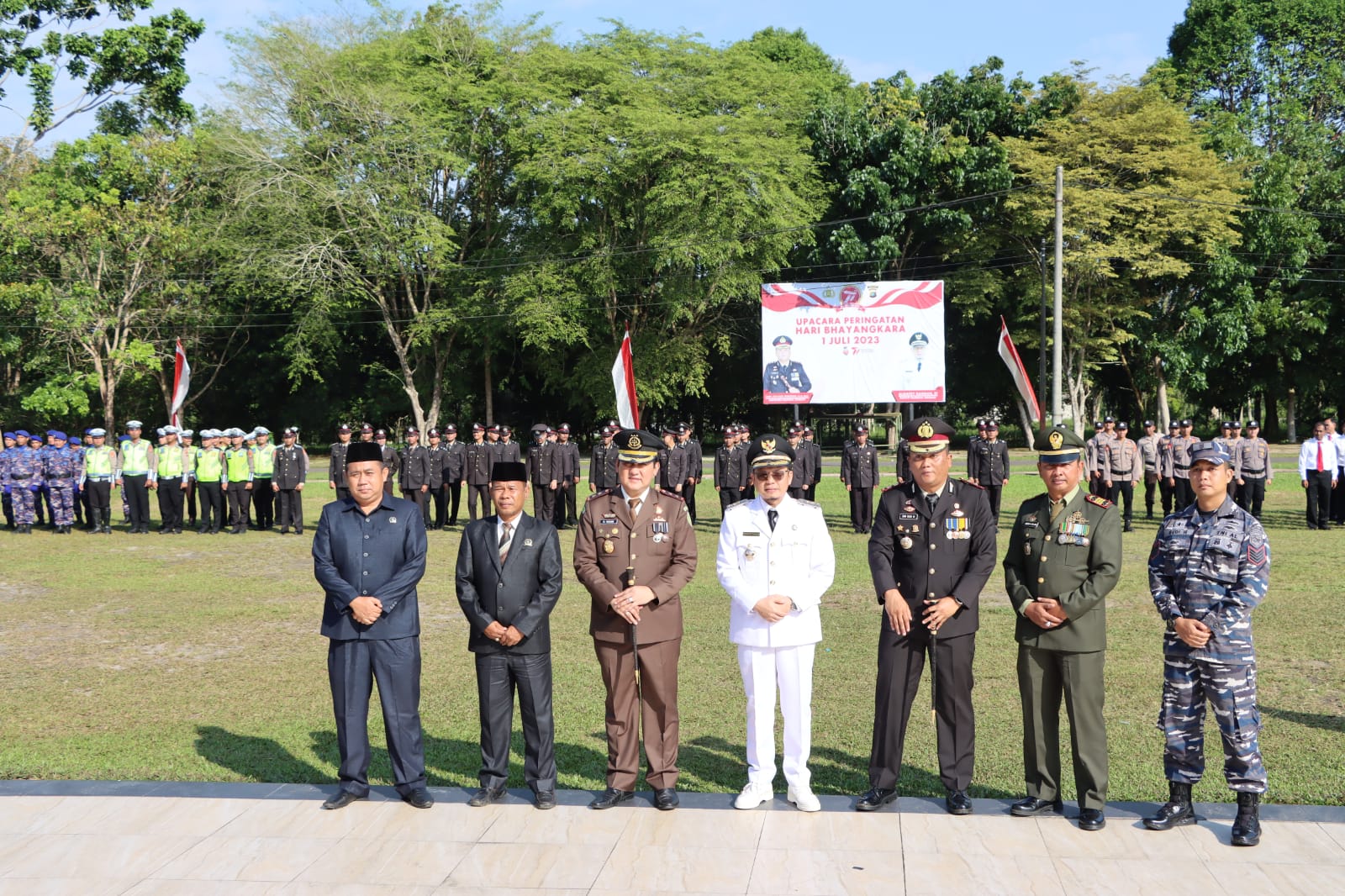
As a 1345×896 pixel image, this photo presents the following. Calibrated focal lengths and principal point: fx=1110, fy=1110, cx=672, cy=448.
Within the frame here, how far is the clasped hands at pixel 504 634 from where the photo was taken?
17.2 ft

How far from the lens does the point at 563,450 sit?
1773cm

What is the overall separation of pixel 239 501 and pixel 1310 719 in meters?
15.7

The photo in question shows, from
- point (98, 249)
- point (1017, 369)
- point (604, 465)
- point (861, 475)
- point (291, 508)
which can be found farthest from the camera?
point (98, 249)

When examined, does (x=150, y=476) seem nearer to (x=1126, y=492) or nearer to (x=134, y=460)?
(x=134, y=460)

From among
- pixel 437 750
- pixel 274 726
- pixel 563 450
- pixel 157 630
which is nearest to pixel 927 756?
pixel 437 750

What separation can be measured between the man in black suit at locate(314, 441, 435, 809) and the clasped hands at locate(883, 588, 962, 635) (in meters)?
2.28

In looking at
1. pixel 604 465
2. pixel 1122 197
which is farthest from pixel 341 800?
pixel 1122 197

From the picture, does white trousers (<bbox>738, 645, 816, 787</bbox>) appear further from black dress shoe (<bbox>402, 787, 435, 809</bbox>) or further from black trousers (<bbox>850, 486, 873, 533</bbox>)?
black trousers (<bbox>850, 486, 873, 533</bbox>)

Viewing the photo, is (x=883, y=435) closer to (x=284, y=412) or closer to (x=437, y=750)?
(x=284, y=412)

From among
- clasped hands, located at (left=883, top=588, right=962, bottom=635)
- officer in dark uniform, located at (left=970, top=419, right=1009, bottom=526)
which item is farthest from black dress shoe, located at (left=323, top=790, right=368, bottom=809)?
officer in dark uniform, located at (left=970, top=419, right=1009, bottom=526)

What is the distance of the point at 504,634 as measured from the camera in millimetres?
5238

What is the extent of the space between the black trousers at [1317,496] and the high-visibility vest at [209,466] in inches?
658

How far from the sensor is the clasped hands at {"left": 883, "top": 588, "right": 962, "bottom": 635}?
5062 millimetres

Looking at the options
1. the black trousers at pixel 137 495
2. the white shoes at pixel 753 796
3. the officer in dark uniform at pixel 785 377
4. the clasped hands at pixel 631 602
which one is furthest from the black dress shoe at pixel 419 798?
the officer in dark uniform at pixel 785 377
